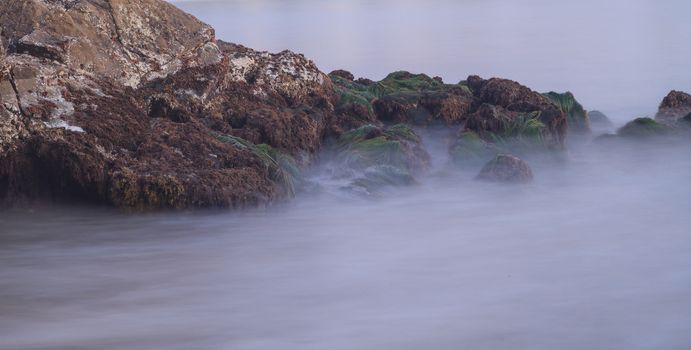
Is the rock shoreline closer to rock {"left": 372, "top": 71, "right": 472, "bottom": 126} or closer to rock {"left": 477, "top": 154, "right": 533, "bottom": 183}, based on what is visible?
rock {"left": 372, "top": 71, "right": 472, "bottom": 126}

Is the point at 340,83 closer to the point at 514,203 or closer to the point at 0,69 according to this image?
the point at 514,203

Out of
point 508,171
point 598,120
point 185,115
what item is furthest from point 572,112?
point 185,115

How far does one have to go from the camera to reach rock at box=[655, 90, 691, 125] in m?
8.23

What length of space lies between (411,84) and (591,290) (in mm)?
3962

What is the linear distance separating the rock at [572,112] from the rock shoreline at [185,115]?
1 centimetres

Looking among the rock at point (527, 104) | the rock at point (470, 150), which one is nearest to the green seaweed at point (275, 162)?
the rock at point (470, 150)

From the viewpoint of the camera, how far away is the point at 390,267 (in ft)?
15.9

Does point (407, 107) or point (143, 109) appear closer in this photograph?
point (143, 109)

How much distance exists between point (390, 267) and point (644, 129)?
357 centimetres

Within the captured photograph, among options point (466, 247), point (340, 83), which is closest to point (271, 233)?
point (466, 247)

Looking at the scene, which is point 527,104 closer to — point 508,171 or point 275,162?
point 508,171

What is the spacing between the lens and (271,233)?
211 inches

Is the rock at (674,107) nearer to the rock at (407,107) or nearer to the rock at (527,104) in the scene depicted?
the rock at (527,104)

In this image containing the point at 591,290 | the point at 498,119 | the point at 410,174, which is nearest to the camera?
the point at 591,290
